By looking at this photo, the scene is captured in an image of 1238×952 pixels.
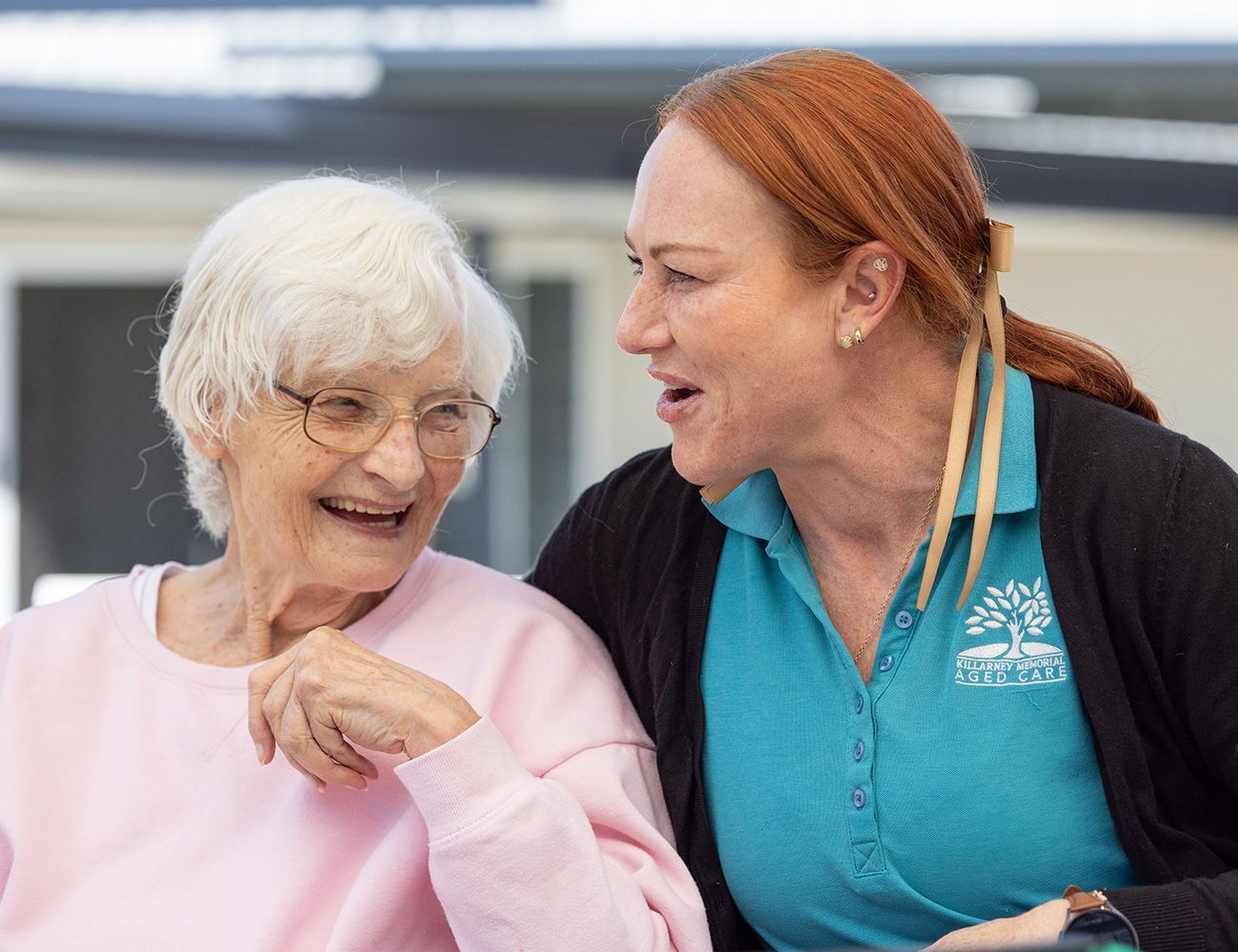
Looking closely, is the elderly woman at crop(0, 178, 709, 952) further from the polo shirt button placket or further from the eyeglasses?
the polo shirt button placket

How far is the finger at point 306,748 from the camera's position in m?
1.85

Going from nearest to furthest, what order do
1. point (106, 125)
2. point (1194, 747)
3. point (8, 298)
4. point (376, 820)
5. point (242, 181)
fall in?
point (1194, 747), point (376, 820), point (106, 125), point (242, 181), point (8, 298)

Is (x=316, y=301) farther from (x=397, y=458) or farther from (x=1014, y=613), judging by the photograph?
(x=1014, y=613)

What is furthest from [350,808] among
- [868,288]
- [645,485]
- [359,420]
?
[868,288]

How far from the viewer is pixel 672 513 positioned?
2170mm

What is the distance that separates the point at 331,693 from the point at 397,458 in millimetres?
364

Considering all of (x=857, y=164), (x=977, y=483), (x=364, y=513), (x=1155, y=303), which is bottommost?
(x=364, y=513)

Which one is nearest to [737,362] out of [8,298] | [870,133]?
→ [870,133]

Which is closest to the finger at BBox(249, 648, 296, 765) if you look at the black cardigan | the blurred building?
the black cardigan

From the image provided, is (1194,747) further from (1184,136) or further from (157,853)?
(1184,136)

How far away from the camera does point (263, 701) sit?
6.21 feet

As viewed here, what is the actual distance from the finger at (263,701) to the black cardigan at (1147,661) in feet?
1.69

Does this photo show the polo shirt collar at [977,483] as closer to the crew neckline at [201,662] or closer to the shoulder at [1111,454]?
the shoulder at [1111,454]

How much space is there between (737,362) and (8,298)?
3.98m
